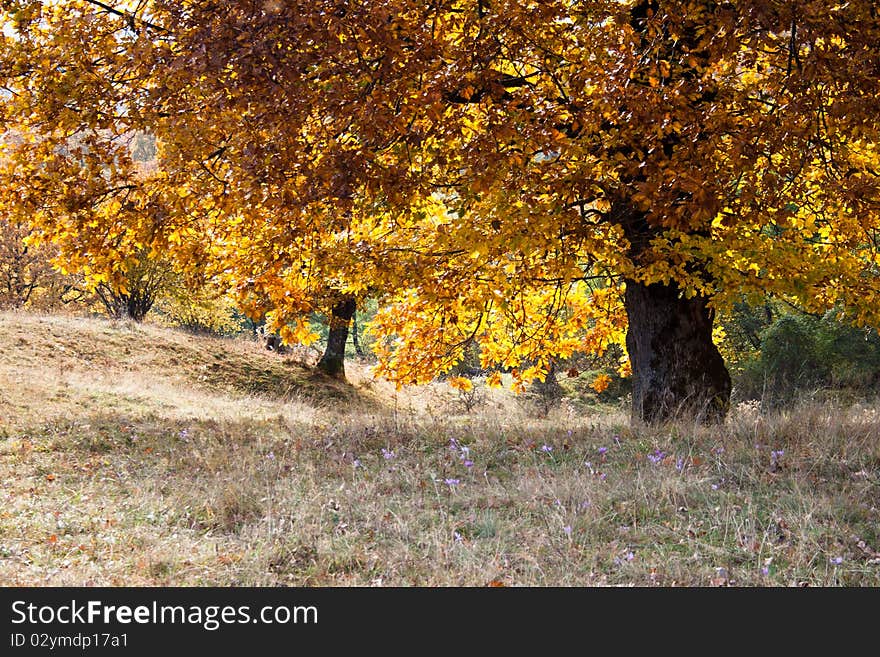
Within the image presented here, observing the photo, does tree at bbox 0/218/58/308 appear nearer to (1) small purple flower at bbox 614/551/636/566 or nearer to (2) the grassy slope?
(2) the grassy slope

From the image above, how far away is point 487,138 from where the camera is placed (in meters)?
7.60

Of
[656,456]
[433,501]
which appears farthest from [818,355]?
[433,501]

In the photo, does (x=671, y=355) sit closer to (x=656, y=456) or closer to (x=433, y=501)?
(x=656, y=456)

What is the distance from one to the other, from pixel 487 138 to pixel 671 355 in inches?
164

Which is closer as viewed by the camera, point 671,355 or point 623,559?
point 623,559

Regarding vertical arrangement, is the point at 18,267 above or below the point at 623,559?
above

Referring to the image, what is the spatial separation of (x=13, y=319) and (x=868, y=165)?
20699 millimetres

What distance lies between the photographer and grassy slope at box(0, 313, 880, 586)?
507cm

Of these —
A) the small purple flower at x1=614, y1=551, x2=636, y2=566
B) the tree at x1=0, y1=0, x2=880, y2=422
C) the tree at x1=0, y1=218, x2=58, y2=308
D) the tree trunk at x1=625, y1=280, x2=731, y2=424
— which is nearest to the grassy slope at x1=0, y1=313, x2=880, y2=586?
the small purple flower at x1=614, y1=551, x2=636, y2=566

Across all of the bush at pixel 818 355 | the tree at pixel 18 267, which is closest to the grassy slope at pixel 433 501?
the bush at pixel 818 355

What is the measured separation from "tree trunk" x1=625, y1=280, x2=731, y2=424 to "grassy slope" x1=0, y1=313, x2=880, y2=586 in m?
0.79

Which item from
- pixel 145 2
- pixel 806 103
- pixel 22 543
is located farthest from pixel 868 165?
pixel 22 543

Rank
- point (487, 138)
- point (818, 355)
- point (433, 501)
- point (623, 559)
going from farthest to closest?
point (818, 355) → point (487, 138) → point (433, 501) → point (623, 559)
